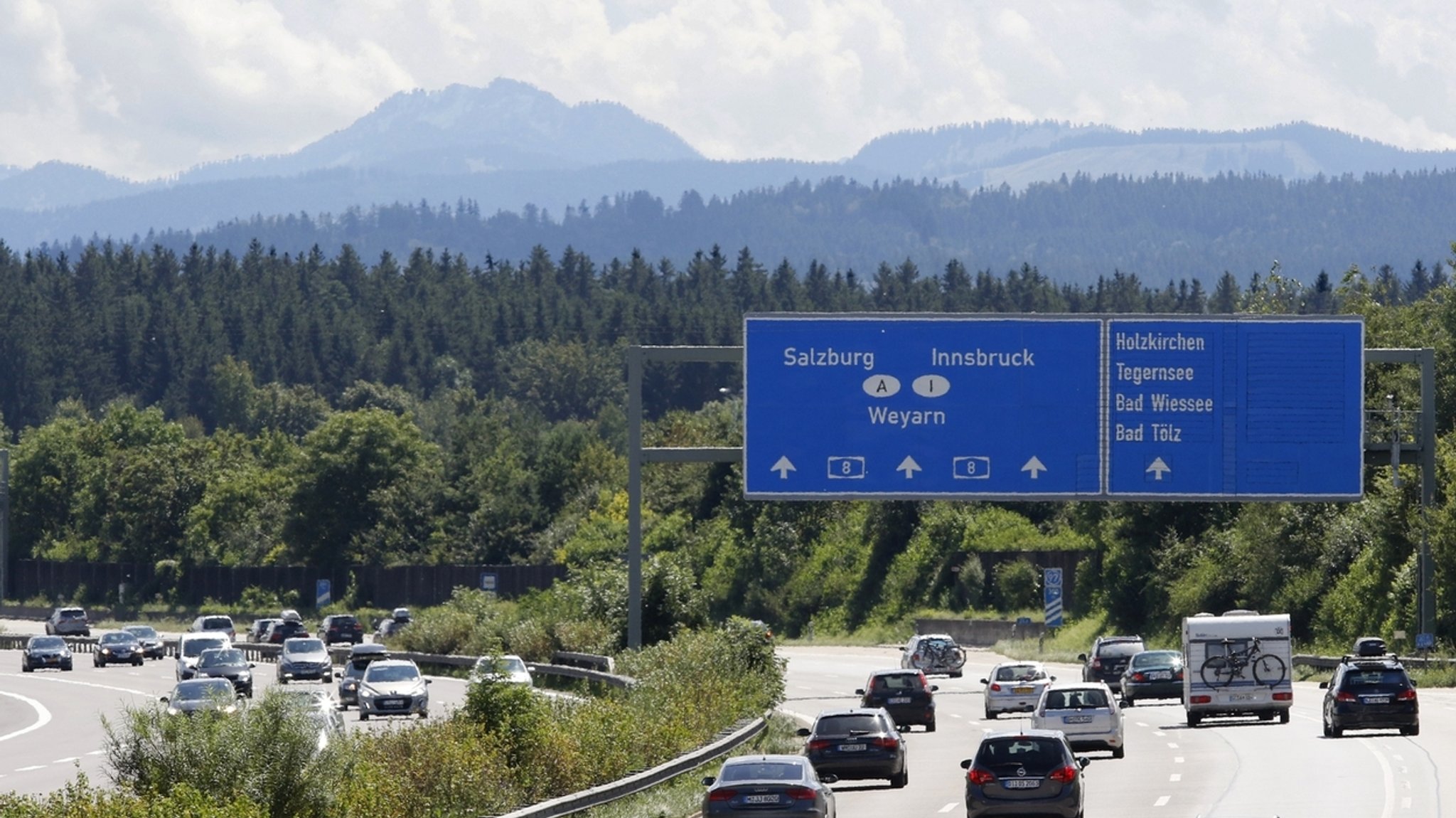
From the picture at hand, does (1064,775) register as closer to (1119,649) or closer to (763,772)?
(763,772)

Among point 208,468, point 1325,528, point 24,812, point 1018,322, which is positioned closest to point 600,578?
point 1018,322

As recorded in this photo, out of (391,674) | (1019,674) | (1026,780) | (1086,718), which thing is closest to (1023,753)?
(1026,780)

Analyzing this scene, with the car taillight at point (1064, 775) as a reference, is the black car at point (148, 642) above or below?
below

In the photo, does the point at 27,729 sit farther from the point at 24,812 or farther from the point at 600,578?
the point at 24,812

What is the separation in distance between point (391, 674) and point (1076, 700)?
16943 millimetres

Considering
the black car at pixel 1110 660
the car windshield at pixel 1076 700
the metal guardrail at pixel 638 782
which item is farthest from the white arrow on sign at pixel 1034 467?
the metal guardrail at pixel 638 782

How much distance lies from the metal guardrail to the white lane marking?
707 inches

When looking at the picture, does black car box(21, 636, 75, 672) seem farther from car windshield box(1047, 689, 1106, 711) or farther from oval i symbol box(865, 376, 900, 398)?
car windshield box(1047, 689, 1106, 711)

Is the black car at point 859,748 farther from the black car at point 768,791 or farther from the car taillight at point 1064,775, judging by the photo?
the black car at point 768,791

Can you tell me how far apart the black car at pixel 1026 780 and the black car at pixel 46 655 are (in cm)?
5441

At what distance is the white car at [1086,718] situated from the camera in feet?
116

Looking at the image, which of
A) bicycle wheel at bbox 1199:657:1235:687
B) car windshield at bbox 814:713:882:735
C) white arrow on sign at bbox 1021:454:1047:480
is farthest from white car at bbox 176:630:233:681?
car windshield at bbox 814:713:882:735

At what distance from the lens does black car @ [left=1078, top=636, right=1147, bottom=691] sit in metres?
54.3

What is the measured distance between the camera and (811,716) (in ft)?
148
